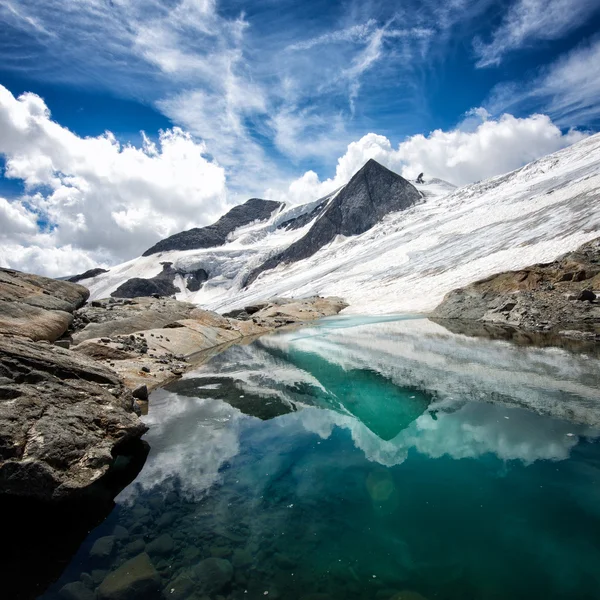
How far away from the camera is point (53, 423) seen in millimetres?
7523

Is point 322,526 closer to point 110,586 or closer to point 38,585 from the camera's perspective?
point 110,586

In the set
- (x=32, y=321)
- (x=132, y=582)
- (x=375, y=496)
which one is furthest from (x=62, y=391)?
(x=32, y=321)

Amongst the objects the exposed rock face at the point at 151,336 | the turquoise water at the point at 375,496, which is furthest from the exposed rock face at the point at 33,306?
the turquoise water at the point at 375,496

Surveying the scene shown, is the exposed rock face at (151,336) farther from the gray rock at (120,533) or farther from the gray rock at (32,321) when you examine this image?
the gray rock at (120,533)

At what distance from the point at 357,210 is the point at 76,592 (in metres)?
183

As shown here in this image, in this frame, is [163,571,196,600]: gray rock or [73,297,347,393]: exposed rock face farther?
[73,297,347,393]: exposed rock face

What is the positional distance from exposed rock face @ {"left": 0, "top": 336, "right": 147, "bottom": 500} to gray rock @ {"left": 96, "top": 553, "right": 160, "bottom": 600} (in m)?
1.95

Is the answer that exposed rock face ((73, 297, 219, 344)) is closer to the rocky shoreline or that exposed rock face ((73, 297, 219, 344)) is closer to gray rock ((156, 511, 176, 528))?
the rocky shoreline

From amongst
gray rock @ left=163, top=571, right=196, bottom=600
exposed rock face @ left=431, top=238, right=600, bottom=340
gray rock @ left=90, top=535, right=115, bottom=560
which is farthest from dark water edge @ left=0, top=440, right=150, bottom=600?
exposed rock face @ left=431, top=238, right=600, bottom=340

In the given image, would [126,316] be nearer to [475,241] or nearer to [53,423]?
[53,423]

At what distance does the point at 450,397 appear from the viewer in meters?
11.8

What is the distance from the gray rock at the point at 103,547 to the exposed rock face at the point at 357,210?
169m

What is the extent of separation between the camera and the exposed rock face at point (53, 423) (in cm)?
650

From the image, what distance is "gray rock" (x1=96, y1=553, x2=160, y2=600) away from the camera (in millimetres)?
5055
